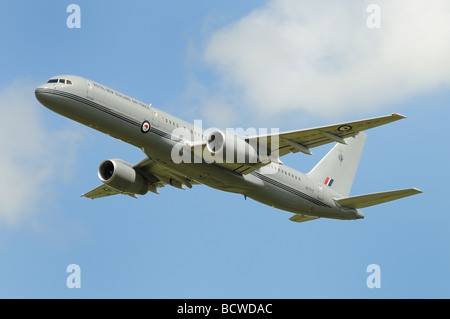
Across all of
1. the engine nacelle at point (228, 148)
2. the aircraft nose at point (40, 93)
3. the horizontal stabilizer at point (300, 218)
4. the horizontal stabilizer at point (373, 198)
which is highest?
the aircraft nose at point (40, 93)

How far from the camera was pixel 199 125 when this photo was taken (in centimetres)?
3969

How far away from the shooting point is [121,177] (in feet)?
141

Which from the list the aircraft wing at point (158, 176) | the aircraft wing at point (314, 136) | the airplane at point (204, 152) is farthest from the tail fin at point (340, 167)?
the aircraft wing at point (158, 176)

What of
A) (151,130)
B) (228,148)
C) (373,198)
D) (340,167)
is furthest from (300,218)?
(151,130)

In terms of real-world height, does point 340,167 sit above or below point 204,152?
above

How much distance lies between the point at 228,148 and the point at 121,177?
9.36m

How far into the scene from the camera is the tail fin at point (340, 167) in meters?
46.9

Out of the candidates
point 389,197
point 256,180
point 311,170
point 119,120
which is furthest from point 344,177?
point 119,120

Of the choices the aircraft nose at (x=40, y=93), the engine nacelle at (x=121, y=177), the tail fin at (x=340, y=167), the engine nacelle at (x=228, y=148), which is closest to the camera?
the aircraft nose at (x=40, y=93)

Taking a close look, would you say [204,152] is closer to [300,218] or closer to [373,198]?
[300,218]

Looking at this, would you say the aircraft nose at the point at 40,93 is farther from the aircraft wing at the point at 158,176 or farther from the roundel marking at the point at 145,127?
the aircraft wing at the point at 158,176

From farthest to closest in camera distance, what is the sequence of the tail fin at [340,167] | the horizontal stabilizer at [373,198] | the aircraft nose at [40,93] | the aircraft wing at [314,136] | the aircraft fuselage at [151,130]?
1. the tail fin at [340,167]
2. the horizontal stabilizer at [373,198]
3. the aircraft fuselage at [151,130]
4. the aircraft nose at [40,93]
5. the aircraft wing at [314,136]

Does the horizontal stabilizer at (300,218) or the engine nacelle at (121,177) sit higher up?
the engine nacelle at (121,177)

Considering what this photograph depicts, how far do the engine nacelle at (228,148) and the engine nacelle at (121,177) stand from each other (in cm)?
799
